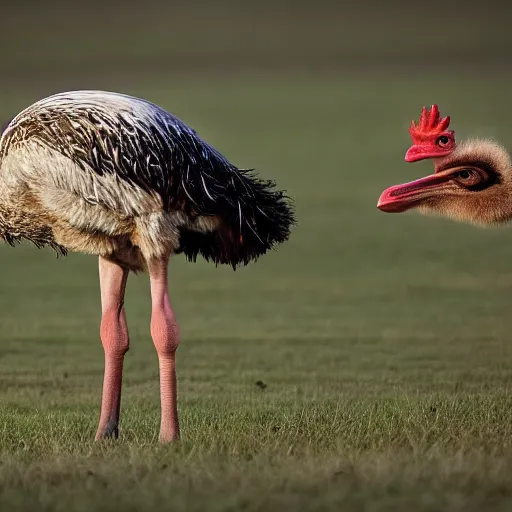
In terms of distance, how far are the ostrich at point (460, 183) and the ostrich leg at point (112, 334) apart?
1883 millimetres

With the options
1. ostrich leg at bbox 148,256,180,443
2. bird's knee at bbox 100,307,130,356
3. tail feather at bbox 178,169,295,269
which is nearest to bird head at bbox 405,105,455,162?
tail feather at bbox 178,169,295,269

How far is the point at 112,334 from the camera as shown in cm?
938

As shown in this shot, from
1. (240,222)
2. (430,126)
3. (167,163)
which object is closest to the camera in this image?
(167,163)

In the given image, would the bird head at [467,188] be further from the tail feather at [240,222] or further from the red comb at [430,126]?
the tail feather at [240,222]

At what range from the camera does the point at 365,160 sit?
36969mm

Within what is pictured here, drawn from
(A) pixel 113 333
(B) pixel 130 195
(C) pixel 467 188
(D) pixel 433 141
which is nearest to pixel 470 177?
(C) pixel 467 188

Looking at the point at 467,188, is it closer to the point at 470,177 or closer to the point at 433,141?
the point at 470,177

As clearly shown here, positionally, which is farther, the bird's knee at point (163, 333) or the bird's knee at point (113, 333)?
the bird's knee at point (113, 333)

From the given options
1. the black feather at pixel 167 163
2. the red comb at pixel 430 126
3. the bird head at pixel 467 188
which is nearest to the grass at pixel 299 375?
the black feather at pixel 167 163

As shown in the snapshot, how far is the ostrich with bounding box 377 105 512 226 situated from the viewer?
8.61 meters

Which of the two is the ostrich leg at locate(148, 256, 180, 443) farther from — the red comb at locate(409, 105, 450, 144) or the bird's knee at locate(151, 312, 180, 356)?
the red comb at locate(409, 105, 450, 144)

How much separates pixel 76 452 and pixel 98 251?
1.34m

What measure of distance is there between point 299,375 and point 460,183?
479cm

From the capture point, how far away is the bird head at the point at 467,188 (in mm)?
8609
